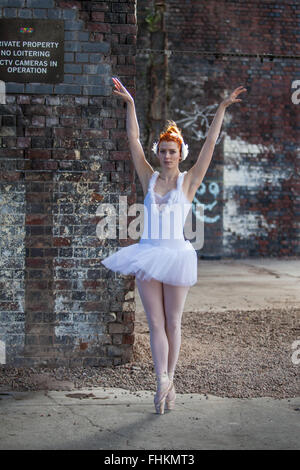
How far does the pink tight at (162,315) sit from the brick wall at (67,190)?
106 centimetres

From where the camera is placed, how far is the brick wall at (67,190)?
4836 millimetres

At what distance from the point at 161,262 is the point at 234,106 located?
10.9 m

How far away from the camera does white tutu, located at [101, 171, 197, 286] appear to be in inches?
146

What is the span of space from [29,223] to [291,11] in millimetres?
11456

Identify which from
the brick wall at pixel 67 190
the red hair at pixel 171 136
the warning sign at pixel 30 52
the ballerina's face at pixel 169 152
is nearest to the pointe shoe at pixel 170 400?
the brick wall at pixel 67 190

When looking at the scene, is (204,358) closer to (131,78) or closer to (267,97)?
(131,78)

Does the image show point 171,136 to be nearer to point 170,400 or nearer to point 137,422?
point 170,400

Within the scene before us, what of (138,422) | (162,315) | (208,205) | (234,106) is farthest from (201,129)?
(138,422)

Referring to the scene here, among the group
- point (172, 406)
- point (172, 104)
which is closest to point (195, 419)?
point (172, 406)

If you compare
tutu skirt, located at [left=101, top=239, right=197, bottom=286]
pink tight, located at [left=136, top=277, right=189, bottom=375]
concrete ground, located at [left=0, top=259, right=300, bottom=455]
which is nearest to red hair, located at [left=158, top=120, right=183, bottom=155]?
tutu skirt, located at [left=101, top=239, right=197, bottom=286]

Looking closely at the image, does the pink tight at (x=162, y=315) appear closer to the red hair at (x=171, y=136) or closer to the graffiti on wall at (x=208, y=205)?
the red hair at (x=171, y=136)

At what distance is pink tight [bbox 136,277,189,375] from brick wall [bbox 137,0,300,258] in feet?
32.5

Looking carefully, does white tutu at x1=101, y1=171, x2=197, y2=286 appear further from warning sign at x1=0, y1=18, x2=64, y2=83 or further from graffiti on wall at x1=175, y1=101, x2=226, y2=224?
graffiti on wall at x1=175, y1=101, x2=226, y2=224
